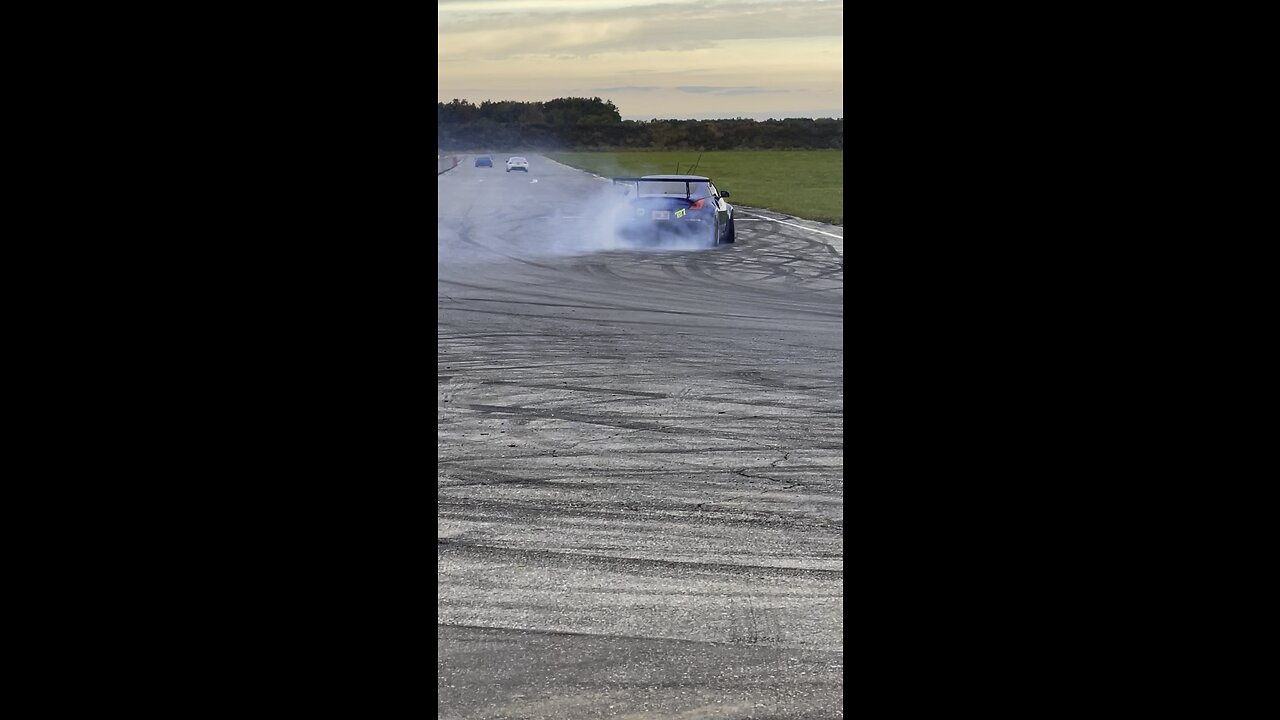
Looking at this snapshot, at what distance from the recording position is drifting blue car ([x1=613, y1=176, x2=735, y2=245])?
24.8 m

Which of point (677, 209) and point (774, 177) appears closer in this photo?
point (677, 209)

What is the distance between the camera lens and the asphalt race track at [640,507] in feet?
17.5

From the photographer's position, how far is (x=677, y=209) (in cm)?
2481

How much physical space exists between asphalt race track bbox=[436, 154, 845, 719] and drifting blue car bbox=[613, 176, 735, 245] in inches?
279

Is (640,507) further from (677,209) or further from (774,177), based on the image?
(774,177)

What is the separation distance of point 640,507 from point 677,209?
17387 mm

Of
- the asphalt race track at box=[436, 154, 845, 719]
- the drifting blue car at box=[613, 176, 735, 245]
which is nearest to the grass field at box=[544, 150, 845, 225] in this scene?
the drifting blue car at box=[613, 176, 735, 245]

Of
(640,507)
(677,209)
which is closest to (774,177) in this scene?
(677,209)

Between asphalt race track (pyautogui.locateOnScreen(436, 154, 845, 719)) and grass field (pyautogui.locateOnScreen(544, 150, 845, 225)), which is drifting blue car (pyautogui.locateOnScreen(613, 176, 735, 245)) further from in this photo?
asphalt race track (pyautogui.locateOnScreen(436, 154, 845, 719))

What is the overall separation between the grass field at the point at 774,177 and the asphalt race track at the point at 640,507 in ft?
27.3

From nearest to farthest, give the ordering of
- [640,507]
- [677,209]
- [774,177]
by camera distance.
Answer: [640,507]
[677,209]
[774,177]
